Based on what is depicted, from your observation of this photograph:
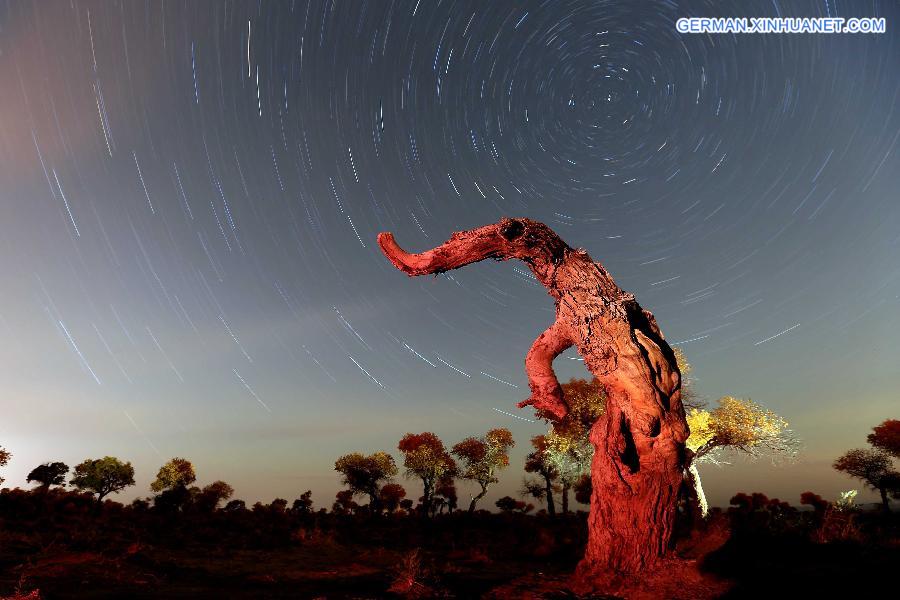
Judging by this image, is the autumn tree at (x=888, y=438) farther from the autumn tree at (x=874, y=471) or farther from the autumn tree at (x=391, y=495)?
the autumn tree at (x=391, y=495)

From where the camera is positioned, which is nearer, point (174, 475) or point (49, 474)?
point (49, 474)

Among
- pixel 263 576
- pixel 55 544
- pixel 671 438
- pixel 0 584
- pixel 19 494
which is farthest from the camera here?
pixel 19 494

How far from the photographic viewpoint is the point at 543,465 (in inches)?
1652

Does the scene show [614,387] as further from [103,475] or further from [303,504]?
[103,475]

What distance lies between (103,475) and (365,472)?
30.1 metres

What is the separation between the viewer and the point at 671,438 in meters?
7.96

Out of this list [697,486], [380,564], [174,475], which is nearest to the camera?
[380,564]

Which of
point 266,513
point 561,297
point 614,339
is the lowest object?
point 266,513

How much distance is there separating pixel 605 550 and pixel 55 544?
13100 millimetres

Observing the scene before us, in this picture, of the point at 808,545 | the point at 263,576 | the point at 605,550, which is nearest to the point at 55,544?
the point at 263,576

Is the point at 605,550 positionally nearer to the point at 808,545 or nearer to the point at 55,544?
the point at 808,545

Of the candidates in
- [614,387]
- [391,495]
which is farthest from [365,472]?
[614,387]

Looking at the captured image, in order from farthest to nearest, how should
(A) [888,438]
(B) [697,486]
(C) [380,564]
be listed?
(A) [888,438] → (B) [697,486] → (C) [380,564]

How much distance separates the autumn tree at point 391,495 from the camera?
159 ft
